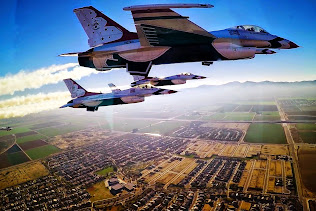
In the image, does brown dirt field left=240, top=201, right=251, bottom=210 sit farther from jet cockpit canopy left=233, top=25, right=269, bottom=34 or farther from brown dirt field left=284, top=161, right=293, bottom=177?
jet cockpit canopy left=233, top=25, right=269, bottom=34

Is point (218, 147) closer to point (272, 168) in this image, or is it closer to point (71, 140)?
point (272, 168)

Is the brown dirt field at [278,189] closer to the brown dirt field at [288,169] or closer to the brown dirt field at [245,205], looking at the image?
the brown dirt field at [288,169]

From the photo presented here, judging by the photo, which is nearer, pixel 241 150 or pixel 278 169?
pixel 278 169

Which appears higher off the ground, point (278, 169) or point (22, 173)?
point (278, 169)

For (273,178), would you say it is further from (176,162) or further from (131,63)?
(131,63)

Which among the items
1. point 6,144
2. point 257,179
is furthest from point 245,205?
point 6,144

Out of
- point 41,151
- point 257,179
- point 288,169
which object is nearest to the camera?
point 257,179

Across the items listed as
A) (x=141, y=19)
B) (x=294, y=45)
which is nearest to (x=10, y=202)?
(x=141, y=19)
